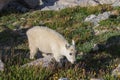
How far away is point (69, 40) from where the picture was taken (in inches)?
846

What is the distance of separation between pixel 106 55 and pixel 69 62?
3041mm

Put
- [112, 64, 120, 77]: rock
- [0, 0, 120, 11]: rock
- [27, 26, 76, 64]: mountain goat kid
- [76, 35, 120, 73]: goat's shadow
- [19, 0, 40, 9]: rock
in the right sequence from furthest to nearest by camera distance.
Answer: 1. [19, 0, 40, 9]: rock
2. [0, 0, 120, 11]: rock
3. [76, 35, 120, 73]: goat's shadow
4. [27, 26, 76, 64]: mountain goat kid
5. [112, 64, 120, 77]: rock

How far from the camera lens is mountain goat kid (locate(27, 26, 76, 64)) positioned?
15250 millimetres

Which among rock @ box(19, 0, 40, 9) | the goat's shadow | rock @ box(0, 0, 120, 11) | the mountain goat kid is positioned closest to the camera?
the mountain goat kid

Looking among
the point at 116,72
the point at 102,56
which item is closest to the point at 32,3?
the point at 102,56

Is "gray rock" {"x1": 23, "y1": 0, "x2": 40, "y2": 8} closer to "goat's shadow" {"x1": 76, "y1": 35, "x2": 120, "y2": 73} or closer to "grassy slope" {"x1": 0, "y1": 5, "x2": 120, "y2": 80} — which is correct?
"grassy slope" {"x1": 0, "y1": 5, "x2": 120, "y2": 80}

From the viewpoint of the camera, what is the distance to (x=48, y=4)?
105 ft

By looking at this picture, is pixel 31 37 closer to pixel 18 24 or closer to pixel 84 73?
pixel 84 73

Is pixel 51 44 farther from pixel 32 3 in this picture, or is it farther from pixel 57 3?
pixel 57 3

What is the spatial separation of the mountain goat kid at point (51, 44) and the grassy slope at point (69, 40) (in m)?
0.52

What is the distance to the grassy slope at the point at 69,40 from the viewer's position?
45.2 ft

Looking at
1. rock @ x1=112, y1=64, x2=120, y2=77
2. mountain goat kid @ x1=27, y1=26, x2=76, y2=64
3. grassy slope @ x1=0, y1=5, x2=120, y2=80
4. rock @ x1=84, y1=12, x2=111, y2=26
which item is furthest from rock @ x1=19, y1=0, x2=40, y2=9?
rock @ x1=112, y1=64, x2=120, y2=77

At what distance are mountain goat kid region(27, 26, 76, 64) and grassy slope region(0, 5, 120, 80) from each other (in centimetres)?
52

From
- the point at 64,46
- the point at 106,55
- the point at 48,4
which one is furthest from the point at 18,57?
the point at 48,4
